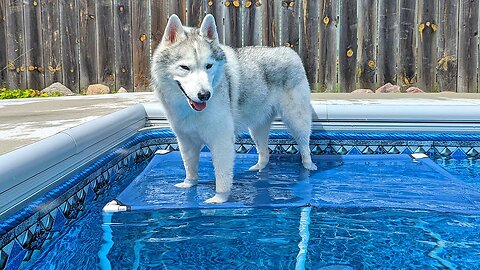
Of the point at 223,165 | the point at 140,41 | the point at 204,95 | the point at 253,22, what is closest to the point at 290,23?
→ the point at 253,22

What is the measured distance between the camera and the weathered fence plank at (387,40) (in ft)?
22.3

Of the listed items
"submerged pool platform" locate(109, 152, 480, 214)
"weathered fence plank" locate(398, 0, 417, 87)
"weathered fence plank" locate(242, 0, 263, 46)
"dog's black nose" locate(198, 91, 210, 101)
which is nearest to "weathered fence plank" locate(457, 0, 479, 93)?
"weathered fence plank" locate(398, 0, 417, 87)

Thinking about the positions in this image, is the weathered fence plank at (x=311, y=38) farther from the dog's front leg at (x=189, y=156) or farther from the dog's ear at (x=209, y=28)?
the dog's ear at (x=209, y=28)

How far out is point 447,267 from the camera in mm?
2668

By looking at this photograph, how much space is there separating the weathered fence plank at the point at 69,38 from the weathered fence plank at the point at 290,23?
239 centimetres

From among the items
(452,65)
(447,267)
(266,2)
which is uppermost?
(266,2)

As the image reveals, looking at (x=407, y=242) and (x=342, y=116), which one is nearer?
(x=407, y=242)

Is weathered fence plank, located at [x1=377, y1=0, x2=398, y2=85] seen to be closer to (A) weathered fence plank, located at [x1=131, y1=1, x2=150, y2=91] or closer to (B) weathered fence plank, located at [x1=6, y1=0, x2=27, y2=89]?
(A) weathered fence plank, located at [x1=131, y1=1, x2=150, y2=91]

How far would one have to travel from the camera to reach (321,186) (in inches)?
158

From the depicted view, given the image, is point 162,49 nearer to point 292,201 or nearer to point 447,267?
point 292,201

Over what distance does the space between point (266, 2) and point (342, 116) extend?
7.76 feet

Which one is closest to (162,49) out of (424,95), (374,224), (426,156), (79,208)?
(79,208)

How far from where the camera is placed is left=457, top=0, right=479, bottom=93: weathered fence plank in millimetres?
6742

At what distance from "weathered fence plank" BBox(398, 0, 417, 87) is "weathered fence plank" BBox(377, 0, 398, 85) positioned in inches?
2.8
